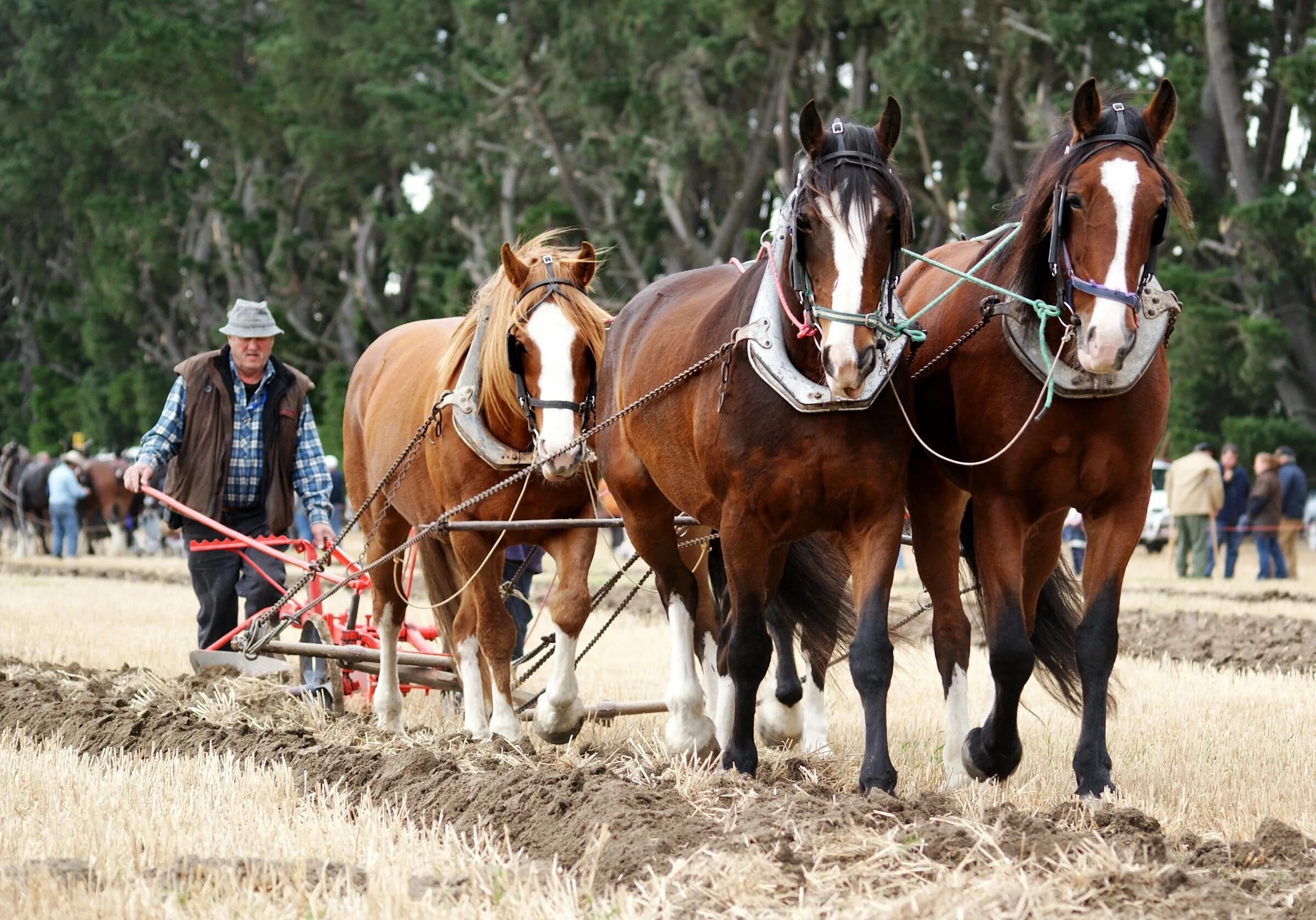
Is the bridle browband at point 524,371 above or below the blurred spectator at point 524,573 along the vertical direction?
above

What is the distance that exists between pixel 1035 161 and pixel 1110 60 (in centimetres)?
1840

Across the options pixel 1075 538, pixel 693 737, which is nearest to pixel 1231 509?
pixel 1075 538

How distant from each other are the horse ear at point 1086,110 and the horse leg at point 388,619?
3774mm

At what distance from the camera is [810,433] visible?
5.10 m

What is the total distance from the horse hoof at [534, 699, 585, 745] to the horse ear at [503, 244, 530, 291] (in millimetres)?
1768

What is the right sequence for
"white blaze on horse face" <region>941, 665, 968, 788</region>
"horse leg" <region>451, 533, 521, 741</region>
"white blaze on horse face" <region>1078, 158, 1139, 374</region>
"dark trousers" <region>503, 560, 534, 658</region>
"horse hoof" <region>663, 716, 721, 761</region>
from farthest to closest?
"dark trousers" <region>503, 560, 534, 658</region> < "horse leg" <region>451, 533, 521, 741</region> < "horse hoof" <region>663, 716, 721, 761</region> < "white blaze on horse face" <region>941, 665, 968, 788</region> < "white blaze on horse face" <region>1078, 158, 1139, 374</region>

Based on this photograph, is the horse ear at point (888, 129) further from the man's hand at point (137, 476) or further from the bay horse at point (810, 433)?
the man's hand at point (137, 476)

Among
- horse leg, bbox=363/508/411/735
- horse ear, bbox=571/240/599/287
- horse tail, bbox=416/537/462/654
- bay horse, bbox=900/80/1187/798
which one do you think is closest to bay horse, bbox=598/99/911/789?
bay horse, bbox=900/80/1187/798

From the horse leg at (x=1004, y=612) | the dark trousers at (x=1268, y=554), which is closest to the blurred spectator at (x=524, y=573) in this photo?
the horse leg at (x=1004, y=612)

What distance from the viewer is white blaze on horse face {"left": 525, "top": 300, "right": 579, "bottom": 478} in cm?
636

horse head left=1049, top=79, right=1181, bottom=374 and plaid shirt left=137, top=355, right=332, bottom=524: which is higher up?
horse head left=1049, top=79, right=1181, bottom=374

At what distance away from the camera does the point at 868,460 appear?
512 cm

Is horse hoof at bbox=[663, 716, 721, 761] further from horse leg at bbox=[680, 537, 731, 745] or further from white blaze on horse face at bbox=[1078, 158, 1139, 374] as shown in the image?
white blaze on horse face at bbox=[1078, 158, 1139, 374]

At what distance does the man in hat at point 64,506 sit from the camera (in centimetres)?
2288
